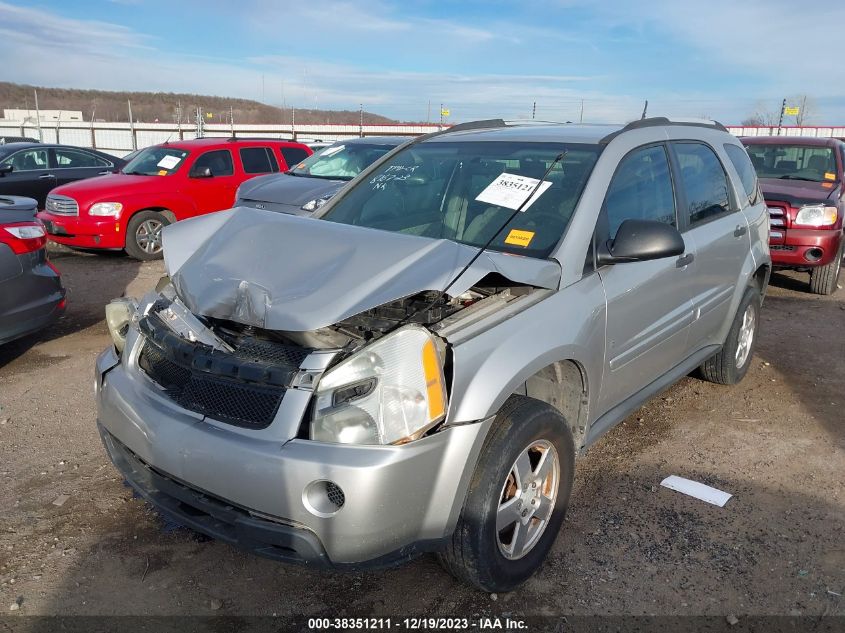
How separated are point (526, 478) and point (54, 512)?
2.30m

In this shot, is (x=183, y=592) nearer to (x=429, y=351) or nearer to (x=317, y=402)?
(x=317, y=402)

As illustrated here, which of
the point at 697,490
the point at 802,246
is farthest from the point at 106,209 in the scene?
the point at 802,246

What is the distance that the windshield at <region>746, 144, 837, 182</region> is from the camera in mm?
8594

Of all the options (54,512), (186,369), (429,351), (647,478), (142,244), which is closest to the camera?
(429,351)

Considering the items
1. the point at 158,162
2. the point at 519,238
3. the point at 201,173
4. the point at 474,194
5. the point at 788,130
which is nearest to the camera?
the point at 519,238

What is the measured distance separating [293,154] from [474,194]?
8662 mm

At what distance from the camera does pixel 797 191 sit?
7.86 m

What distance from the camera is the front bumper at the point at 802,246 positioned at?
24.6 feet

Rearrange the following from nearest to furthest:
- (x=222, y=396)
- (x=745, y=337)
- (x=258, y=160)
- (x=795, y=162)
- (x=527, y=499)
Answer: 1. (x=222, y=396)
2. (x=527, y=499)
3. (x=745, y=337)
4. (x=795, y=162)
5. (x=258, y=160)

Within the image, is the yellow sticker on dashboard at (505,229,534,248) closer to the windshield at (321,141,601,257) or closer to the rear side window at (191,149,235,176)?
the windshield at (321,141,601,257)

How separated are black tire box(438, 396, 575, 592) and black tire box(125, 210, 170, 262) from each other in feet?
26.9

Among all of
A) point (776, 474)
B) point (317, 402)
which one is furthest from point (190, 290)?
point (776, 474)

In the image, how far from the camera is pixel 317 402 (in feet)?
7.54

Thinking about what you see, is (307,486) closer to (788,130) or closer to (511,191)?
(511,191)
